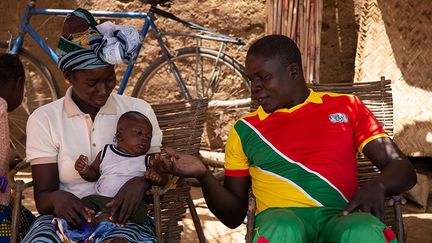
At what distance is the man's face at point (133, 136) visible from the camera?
3324 millimetres

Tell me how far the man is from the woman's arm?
0.40 meters

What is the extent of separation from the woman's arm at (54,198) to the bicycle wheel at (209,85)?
2.53 metres

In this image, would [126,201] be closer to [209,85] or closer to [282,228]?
[282,228]

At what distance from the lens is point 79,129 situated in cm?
339

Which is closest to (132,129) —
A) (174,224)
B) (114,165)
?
(114,165)

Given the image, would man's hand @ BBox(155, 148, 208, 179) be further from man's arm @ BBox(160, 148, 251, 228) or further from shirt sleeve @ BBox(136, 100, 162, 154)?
shirt sleeve @ BBox(136, 100, 162, 154)

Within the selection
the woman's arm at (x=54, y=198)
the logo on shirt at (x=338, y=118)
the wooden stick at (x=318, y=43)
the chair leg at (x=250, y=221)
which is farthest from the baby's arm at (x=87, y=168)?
the wooden stick at (x=318, y=43)

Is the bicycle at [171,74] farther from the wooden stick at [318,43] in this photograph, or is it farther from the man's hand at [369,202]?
the man's hand at [369,202]

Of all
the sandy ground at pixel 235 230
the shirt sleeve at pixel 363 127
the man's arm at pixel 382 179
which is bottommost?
the sandy ground at pixel 235 230

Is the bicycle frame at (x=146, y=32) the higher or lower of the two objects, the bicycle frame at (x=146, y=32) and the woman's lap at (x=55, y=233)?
the higher

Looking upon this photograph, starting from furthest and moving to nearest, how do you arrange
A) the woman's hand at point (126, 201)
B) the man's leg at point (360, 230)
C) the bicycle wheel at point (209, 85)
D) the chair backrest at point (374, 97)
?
the bicycle wheel at point (209, 85) → the chair backrest at point (374, 97) → the woman's hand at point (126, 201) → the man's leg at point (360, 230)

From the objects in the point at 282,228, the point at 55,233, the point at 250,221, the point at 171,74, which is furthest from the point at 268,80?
the point at 171,74

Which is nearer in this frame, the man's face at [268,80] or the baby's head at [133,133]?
the man's face at [268,80]

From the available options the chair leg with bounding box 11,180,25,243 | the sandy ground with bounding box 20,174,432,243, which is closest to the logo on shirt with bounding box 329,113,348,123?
the chair leg with bounding box 11,180,25,243
